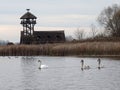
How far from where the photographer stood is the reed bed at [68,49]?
271 ft

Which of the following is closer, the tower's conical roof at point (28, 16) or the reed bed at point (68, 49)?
the reed bed at point (68, 49)

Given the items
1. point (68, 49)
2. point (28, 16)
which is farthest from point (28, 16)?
point (68, 49)

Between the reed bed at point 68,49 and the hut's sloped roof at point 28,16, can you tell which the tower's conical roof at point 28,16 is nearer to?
the hut's sloped roof at point 28,16

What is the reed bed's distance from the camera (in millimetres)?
82625

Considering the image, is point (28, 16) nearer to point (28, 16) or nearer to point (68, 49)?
point (28, 16)

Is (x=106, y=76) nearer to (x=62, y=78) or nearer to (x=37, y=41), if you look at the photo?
(x=62, y=78)

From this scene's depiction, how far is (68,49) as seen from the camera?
88188mm

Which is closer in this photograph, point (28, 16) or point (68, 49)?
point (68, 49)

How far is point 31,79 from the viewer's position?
1681 inches

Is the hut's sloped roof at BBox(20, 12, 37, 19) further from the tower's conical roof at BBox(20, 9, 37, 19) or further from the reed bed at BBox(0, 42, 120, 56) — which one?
the reed bed at BBox(0, 42, 120, 56)

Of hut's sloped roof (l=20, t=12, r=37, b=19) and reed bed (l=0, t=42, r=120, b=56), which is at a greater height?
hut's sloped roof (l=20, t=12, r=37, b=19)

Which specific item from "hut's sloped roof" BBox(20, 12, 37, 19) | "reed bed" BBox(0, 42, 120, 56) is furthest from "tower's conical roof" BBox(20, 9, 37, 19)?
"reed bed" BBox(0, 42, 120, 56)

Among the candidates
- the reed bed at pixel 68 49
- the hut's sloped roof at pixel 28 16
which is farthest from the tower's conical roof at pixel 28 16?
the reed bed at pixel 68 49

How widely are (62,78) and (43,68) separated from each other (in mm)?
13214
